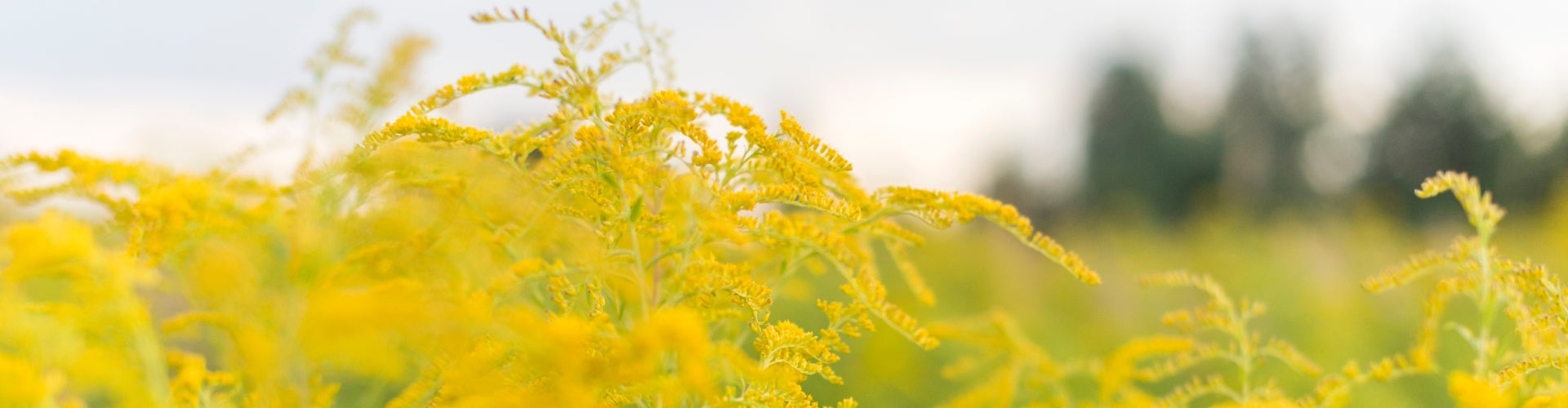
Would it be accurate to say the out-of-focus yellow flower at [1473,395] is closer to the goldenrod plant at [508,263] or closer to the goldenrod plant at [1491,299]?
the goldenrod plant at [1491,299]

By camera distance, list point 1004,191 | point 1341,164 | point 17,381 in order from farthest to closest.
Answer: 1. point 1341,164
2. point 1004,191
3. point 17,381

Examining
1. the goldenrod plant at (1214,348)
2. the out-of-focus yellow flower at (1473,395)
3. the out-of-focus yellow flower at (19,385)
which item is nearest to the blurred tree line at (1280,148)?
the goldenrod plant at (1214,348)

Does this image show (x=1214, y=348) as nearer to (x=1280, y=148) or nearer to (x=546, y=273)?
(x=546, y=273)

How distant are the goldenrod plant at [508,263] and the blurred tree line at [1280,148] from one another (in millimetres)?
28056

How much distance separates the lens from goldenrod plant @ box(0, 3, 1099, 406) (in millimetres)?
1026

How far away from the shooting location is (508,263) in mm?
1770

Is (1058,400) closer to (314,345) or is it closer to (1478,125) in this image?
(314,345)

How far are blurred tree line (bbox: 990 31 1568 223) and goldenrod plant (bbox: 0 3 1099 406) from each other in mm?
28056

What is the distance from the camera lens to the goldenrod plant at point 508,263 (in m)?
1.03

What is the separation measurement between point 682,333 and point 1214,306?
4.78ft

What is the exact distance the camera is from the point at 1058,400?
2207mm

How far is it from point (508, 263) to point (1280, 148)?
42843 millimetres

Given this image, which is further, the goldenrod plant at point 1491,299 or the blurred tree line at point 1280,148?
the blurred tree line at point 1280,148

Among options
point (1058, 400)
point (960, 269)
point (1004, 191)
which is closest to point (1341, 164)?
point (1004, 191)
